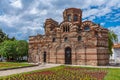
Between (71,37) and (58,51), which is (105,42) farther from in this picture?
(58,51)

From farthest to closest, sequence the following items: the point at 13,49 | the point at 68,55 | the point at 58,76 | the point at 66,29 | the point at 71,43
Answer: the point at 13,49
the point at 66,29
the point at 68,55
the point at 71,43
the point at 58,76

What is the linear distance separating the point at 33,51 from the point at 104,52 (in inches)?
728

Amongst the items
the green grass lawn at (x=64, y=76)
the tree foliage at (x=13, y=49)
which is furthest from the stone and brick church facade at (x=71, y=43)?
the green grass lawn at (x=64, y=76)

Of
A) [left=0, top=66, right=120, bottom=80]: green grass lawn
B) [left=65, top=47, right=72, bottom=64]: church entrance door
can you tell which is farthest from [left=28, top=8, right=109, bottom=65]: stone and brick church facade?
[left=0, top=66, right=120, bottom=80]: green grass lawn

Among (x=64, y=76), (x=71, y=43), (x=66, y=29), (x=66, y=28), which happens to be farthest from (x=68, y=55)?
(x=64, y=76)

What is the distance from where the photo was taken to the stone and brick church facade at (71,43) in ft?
127

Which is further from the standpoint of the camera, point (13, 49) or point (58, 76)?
point (13, 49)

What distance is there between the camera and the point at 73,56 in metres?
40.9

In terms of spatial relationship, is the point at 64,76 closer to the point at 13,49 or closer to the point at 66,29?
the point at 66,29

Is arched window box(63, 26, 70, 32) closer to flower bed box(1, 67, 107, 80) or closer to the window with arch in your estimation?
the window with arch

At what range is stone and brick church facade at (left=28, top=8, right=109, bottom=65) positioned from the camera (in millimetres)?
38750

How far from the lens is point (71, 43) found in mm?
41625

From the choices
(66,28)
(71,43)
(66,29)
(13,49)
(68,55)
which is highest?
(66,28)

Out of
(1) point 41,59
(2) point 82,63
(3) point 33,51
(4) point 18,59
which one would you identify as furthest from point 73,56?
(4) point 18,59
